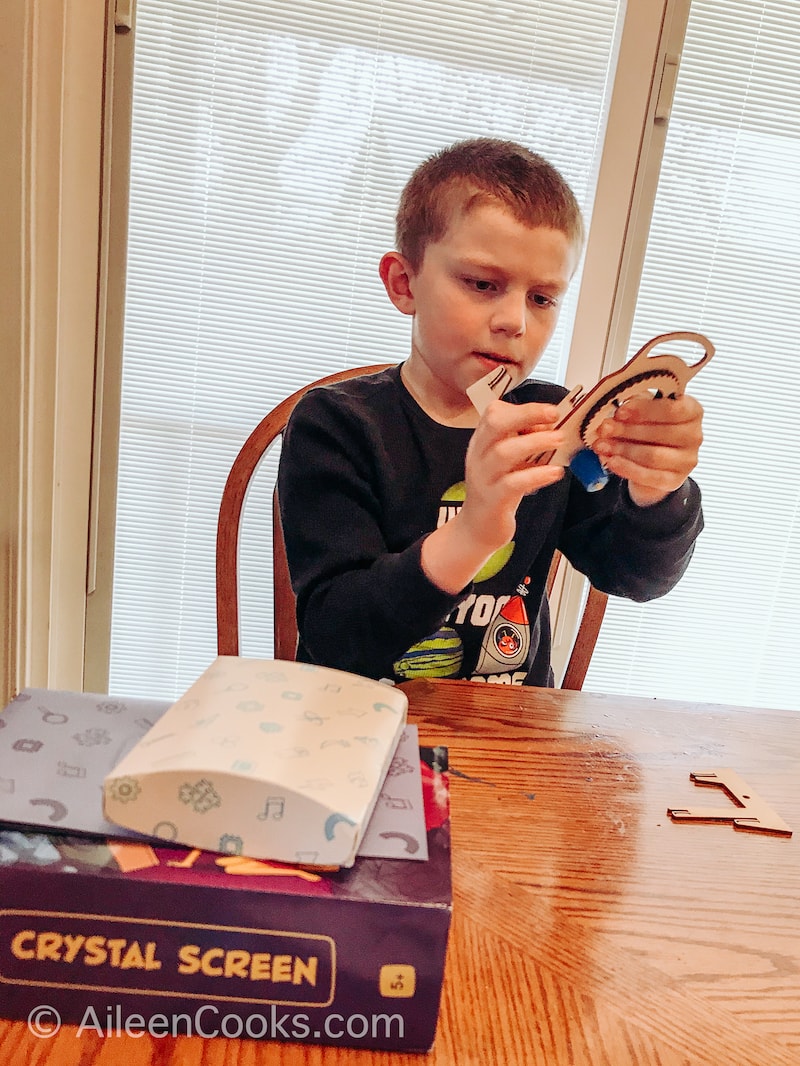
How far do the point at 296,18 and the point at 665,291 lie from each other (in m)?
0.81

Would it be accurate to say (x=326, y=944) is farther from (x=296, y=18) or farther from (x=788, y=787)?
(x=296, y=18)

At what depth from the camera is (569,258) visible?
79 cm

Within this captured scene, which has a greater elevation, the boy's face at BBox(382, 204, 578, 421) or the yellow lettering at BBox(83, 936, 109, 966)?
the boy's face at BBox(382, 204, 578, 421)

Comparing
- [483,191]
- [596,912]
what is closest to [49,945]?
[596,912]

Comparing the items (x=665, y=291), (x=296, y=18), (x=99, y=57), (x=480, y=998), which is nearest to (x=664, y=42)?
(x=665, y=291)

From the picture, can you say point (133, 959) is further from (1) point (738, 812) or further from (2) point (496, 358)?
(2) point (496, 358)

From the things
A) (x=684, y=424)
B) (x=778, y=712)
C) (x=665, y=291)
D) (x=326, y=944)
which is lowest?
(x=778, y=712)

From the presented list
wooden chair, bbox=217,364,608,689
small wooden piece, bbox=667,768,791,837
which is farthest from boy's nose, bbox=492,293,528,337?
small wooden piece, bbox=667,768,791,837

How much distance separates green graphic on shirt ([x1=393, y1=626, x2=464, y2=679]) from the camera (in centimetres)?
88

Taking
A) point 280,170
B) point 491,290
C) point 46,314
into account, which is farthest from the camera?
point 280,170

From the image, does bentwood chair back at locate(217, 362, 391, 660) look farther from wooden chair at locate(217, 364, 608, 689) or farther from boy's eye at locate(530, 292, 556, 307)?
boy's eye at locate(530, 292, 556, 307)

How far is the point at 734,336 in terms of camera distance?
4.99ft

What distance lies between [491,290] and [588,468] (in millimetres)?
228

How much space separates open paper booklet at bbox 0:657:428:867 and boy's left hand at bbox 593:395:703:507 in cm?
35
